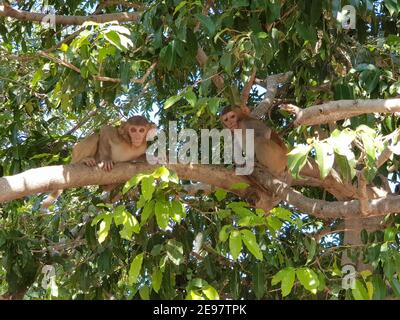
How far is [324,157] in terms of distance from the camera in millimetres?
4051

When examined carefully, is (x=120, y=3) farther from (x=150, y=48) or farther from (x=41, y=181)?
(x=41, y=181)

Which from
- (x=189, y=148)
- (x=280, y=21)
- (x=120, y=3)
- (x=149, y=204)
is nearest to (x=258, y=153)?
(x=189, y=148)

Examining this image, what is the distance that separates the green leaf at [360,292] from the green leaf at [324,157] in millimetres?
1372

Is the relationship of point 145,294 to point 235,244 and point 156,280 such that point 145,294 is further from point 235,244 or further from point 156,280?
point 235,244

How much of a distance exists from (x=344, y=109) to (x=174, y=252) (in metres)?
1.74

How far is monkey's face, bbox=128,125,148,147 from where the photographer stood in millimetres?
7695

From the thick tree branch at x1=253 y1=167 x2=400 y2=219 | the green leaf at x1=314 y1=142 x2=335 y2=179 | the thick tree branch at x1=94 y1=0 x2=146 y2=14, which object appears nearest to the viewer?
the green leaf at x1=314 y1=142 x2=335 y2=179

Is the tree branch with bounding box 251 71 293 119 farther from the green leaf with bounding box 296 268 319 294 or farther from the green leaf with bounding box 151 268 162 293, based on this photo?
the green leaf with bounding box 296 268 319 294

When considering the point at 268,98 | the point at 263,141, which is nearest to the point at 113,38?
the point at 263,141

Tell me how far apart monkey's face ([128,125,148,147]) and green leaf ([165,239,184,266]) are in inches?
96.2

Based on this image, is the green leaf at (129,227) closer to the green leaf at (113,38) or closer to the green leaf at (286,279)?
the green leaf at (286,279)

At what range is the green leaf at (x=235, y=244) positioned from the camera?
15.5ft

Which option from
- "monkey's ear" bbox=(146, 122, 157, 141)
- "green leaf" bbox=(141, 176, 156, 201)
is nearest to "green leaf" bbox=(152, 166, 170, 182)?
"green leaf" bbox=(141, 176, 156, 201)

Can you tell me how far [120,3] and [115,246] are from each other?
3470mm
